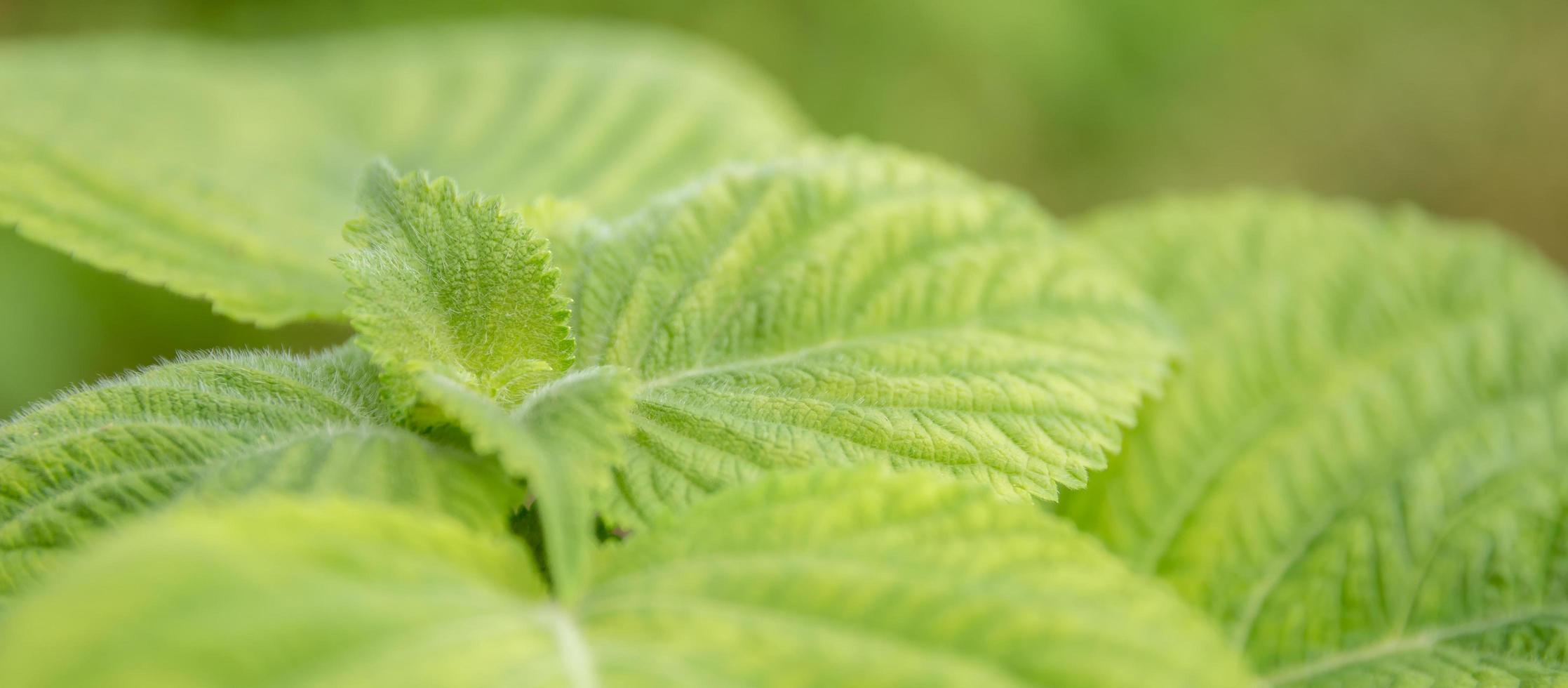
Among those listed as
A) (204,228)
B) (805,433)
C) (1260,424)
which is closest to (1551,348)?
(1260,424)

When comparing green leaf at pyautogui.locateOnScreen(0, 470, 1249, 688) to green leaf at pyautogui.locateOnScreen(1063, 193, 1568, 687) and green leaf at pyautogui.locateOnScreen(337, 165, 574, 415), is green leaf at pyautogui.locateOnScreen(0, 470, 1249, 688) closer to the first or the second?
green leaf at pyautogui.locateOnScreen(337, 165, 574, 415)

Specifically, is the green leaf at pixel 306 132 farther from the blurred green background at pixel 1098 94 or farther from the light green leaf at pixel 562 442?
the blurred green background at pixel 1098 94

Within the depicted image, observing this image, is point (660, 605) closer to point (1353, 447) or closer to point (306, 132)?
point (1353, 447)

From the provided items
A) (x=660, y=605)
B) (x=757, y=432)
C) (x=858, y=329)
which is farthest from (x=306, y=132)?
(x=660, y=605)

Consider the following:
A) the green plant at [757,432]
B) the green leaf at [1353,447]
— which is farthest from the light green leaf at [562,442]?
the green leaf at [1353,447]

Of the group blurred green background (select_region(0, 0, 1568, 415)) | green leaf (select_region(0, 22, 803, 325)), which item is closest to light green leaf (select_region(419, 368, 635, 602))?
green leaf (select_region(0, 22, 803, 325))

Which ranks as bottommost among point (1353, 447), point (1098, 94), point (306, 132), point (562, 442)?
point (562, 442)

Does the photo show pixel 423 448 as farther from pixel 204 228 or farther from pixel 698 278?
pixel 204 228
